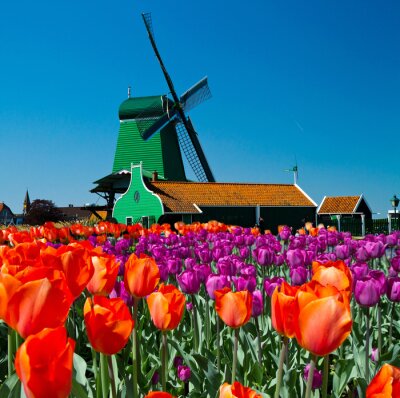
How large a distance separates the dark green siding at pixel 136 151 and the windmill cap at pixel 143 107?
3.49 feet

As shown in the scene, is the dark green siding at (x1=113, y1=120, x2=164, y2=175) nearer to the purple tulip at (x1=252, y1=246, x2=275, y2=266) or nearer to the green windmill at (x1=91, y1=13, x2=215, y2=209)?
the green windmill at (x1=91, y1=13, x2=215, y2=209)

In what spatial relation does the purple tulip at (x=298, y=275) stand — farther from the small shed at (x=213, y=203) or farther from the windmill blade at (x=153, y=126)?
the windmill blade at (x=153, y=126)

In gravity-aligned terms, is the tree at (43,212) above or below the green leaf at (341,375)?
above

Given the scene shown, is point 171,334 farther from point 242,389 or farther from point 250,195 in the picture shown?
point 250,195

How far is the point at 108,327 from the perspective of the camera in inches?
51.9

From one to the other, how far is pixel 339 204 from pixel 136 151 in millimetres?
16202

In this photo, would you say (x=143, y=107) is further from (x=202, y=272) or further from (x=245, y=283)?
(x=245, y=283)

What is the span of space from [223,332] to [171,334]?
0.44 meters

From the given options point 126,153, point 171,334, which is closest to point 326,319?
point 171,334

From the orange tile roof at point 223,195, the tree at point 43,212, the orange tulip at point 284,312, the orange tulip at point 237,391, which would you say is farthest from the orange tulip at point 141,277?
the tree at point 43,212

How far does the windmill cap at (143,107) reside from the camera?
39.4m

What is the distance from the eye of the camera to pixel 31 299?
1238 millimetres

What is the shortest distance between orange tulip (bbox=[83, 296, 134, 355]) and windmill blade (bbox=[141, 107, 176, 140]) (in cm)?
3721

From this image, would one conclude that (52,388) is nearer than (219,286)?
Yes
